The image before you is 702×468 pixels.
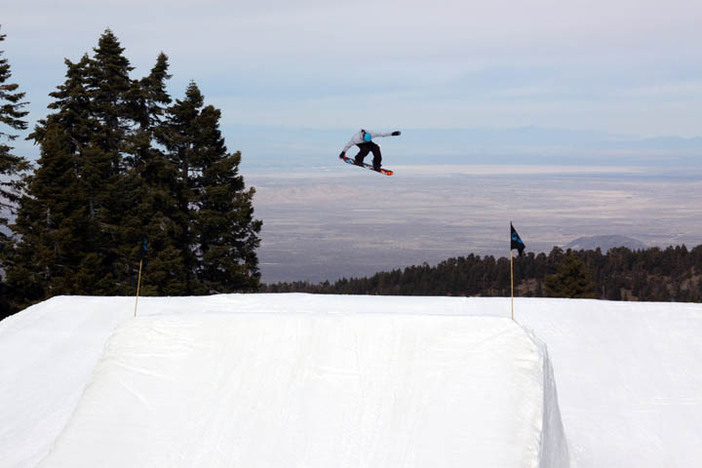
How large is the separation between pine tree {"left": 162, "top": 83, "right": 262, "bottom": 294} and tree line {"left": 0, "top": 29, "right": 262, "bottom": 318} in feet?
0.19

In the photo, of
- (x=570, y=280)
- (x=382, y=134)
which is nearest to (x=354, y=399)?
(x=382, y=134)

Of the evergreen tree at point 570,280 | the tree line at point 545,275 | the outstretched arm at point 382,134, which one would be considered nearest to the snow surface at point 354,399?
the outstretched arm at point 382,134

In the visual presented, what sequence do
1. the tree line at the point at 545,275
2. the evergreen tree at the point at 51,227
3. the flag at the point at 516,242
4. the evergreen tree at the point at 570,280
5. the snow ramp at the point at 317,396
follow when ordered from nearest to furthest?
the snow ramp at the point at 317,396 → the flag at the point at 516,242 → the evergreen tree at the point at 51,227 → the evergreen tree at the point at 570,280 → the tree line at the point at 545,275

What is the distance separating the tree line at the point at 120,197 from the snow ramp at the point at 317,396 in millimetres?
23177

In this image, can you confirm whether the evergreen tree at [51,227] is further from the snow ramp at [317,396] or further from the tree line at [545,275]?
the tree line at [545,275]

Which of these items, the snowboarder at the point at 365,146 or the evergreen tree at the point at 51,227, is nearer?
the snowboarder at the point at 365,146

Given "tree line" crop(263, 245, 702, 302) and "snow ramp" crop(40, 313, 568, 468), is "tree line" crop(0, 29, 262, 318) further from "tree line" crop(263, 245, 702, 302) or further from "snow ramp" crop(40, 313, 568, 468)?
"tree line" crop(263, 245, 702, 302)

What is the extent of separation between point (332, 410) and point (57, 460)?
3.75m

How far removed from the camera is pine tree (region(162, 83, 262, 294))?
3584cm

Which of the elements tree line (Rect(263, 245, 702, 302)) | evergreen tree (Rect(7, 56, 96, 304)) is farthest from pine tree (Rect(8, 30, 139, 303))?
tree line (Rect(263, 245, 702, 302))

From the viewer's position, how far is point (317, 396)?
965 centimetres

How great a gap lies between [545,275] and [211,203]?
178 feet

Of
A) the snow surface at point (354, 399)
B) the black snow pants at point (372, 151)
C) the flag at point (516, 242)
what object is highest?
the black snow pants at point (372, 151)

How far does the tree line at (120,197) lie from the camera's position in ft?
107
